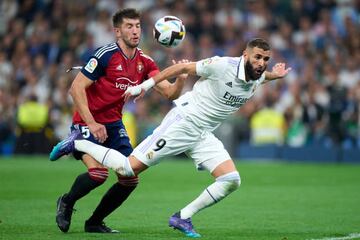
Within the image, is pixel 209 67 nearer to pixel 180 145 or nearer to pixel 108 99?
pixel 180 145

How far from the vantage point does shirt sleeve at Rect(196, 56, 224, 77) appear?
9.23m

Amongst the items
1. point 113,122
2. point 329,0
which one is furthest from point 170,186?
point 329,0

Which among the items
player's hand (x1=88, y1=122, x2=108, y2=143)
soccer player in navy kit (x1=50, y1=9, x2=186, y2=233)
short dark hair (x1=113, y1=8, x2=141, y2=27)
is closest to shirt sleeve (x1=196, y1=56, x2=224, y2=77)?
soccer player in navy kit (x1=50, y1=9, x2=186, y2=233)

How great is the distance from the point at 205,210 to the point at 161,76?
3810mm

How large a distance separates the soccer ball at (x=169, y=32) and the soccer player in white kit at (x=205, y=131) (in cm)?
57

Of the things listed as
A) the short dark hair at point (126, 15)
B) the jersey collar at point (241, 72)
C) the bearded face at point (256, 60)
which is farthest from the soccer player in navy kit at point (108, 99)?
the bearded face at point (256, 60)

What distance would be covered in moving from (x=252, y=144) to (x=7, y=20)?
8875mm

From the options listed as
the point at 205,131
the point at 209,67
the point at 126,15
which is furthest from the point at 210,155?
the point at 126,15

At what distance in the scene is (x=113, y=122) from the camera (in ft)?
32.3

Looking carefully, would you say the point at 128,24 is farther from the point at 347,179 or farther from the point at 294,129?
the point at 294,129

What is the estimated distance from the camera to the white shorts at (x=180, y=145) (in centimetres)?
938

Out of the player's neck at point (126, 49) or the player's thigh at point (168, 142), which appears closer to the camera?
the player's thigh at point (168, 142)

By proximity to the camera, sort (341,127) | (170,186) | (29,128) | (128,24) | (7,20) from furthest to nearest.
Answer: (7,20)
(29,128)
(341,127)
(170,186)
(128,24)

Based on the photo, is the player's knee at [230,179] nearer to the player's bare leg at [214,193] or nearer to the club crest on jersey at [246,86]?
the player's bare leg at [214,193]
